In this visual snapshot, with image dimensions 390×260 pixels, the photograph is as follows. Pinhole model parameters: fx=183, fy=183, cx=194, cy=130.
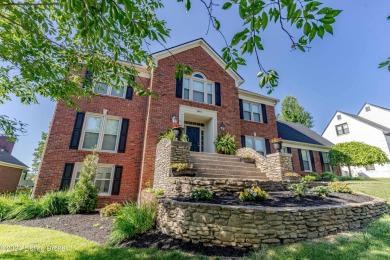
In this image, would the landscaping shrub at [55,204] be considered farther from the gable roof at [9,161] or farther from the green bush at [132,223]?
the gable roof at [9,161]

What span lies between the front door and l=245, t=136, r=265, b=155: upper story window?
3.67 meters

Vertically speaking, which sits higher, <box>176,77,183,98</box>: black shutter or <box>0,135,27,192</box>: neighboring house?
<box>176,77,183,98</box>: black shutter

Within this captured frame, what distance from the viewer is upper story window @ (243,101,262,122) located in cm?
1334

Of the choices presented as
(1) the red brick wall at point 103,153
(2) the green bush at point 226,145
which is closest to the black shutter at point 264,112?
(2) the green bush at point 226,145

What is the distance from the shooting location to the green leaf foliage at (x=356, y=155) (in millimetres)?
15023

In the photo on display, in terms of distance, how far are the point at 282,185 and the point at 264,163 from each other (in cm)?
163

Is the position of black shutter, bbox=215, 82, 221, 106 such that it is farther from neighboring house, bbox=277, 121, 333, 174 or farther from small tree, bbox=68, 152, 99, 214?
small tree, bbox=68, 152, 99, 214

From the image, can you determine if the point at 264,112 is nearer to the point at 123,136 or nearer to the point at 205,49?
the point at 205,49

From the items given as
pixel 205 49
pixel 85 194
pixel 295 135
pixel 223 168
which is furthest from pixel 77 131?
pixel 295 135

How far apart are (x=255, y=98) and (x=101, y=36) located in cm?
1302

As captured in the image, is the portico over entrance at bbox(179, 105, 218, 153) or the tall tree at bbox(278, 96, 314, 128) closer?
the portico over entrance at bbox(179, 105, 218, 153)

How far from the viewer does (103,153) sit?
912 cm

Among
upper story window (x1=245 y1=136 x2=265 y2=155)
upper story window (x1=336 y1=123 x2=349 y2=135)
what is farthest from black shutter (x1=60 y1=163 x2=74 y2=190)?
upper story window (x1=336 y1=123 x2=349 y2=135)

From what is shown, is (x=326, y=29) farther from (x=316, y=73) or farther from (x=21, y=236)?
(x=21, y=236)
